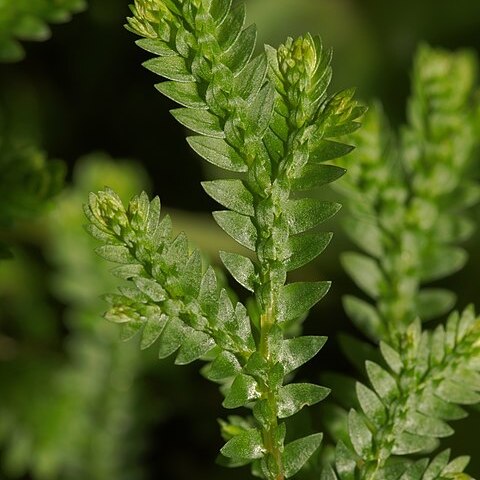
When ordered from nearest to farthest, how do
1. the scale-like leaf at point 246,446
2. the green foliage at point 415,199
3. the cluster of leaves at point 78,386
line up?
the scale-like leaf at point 246,446
the green foliage at point 415,199
the cluster of leaves at point 78,386

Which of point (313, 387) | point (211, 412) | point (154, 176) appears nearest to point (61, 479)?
point (211, 412)

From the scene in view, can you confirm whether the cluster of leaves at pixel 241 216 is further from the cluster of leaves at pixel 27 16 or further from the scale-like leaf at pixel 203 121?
the cluster of leaves at pixel 27 16

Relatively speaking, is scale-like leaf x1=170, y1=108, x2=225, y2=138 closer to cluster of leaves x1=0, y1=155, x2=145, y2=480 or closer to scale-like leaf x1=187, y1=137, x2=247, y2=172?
scale-like leaf x1=187, y1=137, x2=247, y2=172

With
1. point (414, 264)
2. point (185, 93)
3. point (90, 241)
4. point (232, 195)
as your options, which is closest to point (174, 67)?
point (185, 93)

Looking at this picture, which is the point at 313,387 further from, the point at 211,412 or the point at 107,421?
the point at 211,412

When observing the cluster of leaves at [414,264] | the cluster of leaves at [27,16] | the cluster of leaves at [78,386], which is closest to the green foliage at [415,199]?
the cluster of leaves at [414,264]

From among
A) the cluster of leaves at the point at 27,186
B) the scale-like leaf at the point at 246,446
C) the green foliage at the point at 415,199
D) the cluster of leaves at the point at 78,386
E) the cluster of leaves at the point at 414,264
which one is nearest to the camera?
the scale-like leaf at the point at 246,446

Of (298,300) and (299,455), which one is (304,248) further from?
(299,455)
